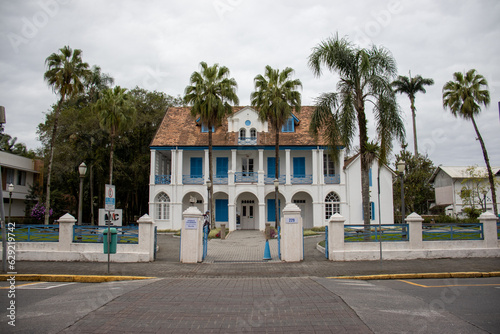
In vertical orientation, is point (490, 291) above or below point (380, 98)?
below

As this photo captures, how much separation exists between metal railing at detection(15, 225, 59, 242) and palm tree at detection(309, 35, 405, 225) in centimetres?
1143

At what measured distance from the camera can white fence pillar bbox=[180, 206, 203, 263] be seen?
13711 mm

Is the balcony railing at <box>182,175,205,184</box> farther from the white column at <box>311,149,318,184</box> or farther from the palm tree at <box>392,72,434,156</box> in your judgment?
the palm tree at <box>392,72,434,156</box>

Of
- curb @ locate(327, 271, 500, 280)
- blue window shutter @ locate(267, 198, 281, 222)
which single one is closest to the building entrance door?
blue window shutter @ locate(267, 198, 281, 222)

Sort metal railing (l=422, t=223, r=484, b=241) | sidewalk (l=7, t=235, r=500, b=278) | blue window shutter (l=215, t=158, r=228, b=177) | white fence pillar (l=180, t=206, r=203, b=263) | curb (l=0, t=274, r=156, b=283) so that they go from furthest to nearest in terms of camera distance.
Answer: blue window shutter (l=215, t=158, r=228, b=177) → metal railing (l=422, t=223, r=484, b=241) → white fence pillar (l=180, t=206, r=203, b=263) → sidewalk (l=7, t=235, r=500, b=278) → curb (l=0, t=274, r=156, b=283)

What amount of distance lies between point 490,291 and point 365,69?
10.7m

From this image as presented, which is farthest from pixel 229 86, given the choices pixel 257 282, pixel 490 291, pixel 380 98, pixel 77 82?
pixel 490 291

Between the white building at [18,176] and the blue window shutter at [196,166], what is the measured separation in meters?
15.5

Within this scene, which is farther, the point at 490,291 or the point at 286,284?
the point at 286,284

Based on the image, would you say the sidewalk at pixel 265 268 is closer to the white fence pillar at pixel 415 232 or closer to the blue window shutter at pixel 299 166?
the white fence pillar at pixel 415 232

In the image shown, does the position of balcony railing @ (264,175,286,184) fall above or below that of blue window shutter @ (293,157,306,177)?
below

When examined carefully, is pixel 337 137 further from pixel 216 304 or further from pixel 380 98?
pixel 216 304

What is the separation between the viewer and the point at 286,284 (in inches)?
378

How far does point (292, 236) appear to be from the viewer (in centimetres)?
1393
